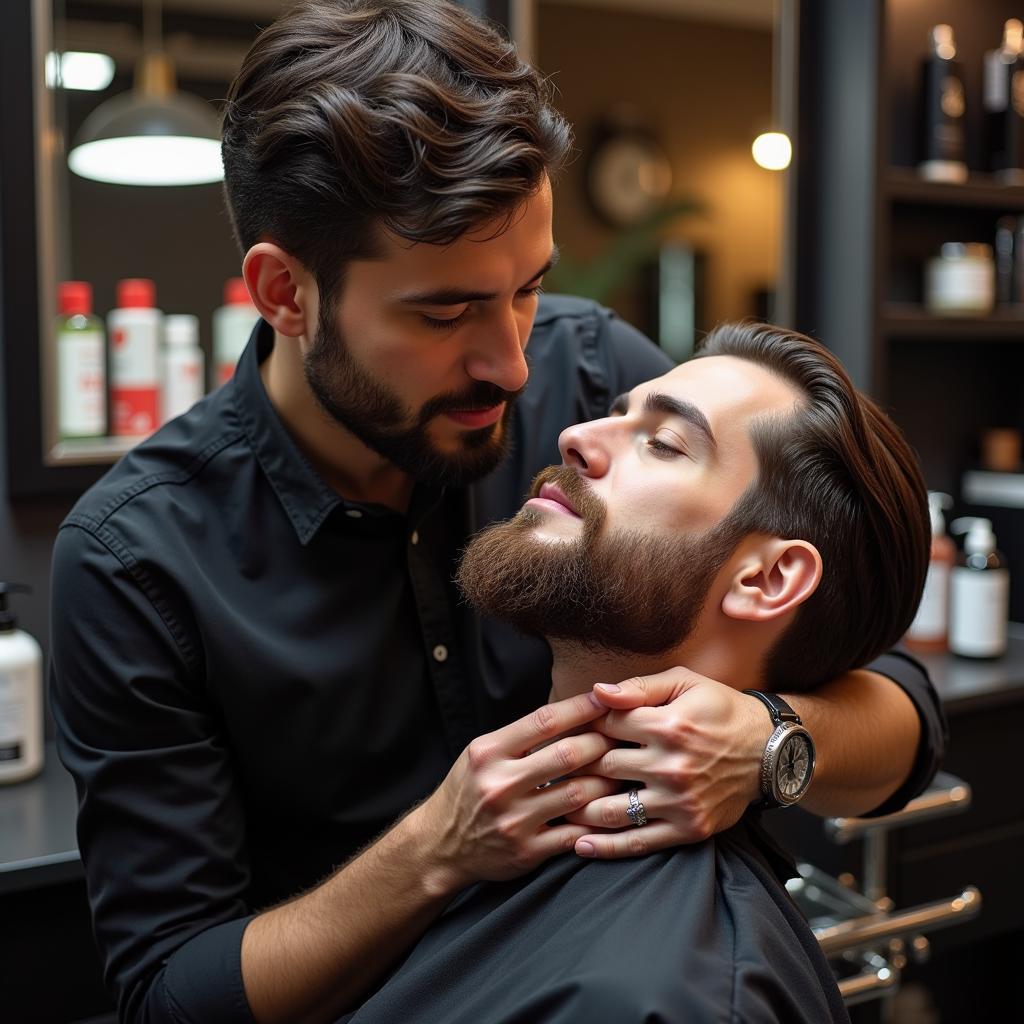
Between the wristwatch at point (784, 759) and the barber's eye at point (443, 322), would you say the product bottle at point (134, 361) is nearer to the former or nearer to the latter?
the barber's eye at point (443, 322)

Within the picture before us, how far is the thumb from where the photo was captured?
45.2 inches

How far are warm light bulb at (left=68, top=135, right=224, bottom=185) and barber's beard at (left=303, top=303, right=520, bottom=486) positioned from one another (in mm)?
945

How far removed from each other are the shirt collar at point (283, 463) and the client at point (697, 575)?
242 millimetres

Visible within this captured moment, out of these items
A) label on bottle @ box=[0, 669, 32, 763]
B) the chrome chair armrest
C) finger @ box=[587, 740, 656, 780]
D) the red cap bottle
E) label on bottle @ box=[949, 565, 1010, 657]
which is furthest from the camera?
label on bottle @ box=[949, 565, 1010, 657]

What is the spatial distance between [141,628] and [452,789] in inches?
16.9

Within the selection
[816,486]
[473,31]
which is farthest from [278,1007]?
[473,31]

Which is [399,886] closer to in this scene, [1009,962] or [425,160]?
[425,160]

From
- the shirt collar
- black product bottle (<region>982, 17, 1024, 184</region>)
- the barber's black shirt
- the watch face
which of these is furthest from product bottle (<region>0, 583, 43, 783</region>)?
black product bottle (<region>982, 17, 1024, 184</region>)

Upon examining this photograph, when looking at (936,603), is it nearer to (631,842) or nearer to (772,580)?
(772,580)

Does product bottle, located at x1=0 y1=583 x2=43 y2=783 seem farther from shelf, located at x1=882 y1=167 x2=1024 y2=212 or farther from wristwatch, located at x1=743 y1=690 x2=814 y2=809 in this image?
shelf, located at x1=882 y1=167 x2=1024 y2=212

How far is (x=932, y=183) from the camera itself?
264cm

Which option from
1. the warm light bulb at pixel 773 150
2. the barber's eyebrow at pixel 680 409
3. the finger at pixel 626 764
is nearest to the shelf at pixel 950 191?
the warm light bulb at pixel 773 150

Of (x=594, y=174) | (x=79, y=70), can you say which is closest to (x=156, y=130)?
(x=79, y=70)

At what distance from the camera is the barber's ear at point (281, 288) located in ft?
4.47
